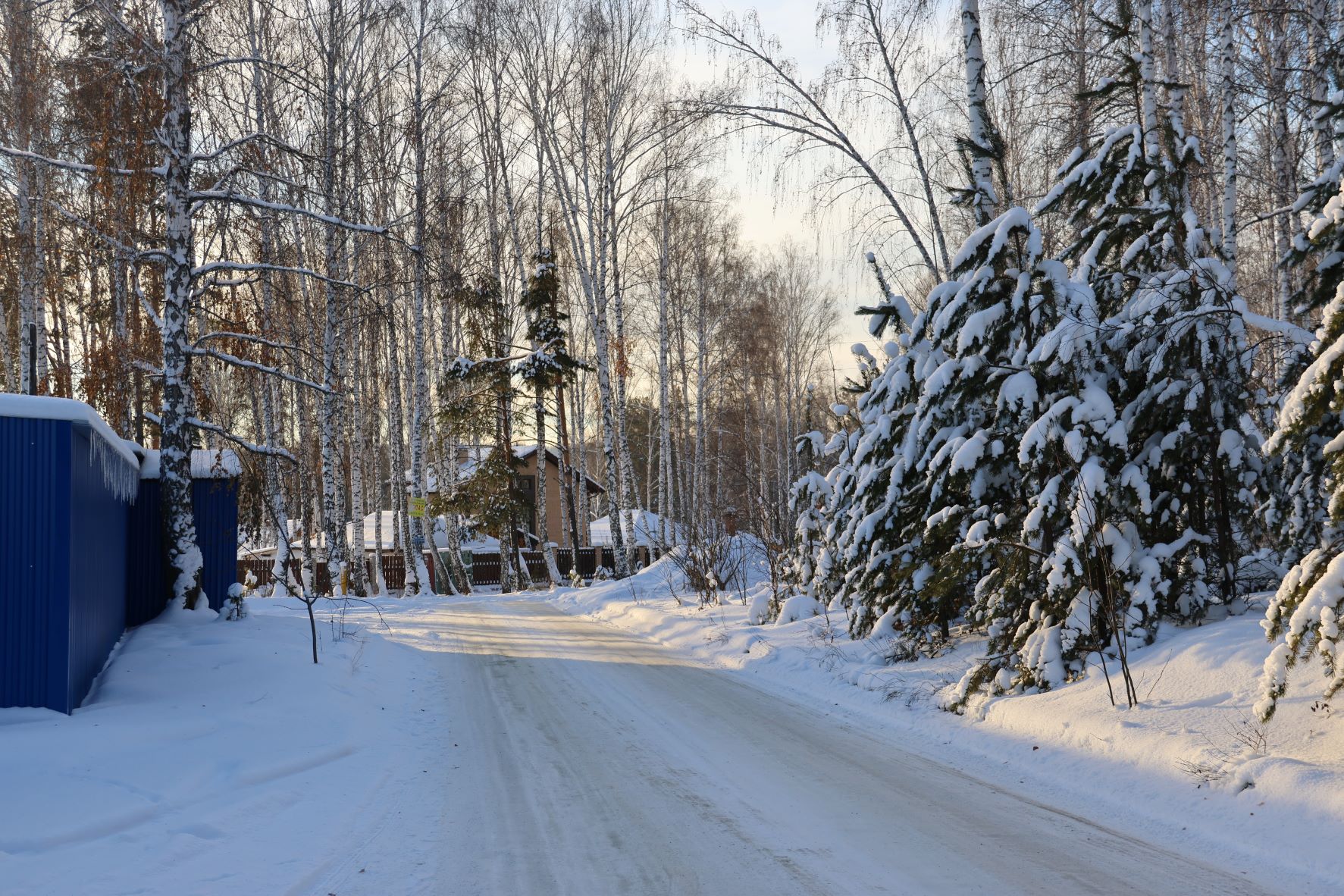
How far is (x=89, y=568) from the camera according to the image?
7.83 metres

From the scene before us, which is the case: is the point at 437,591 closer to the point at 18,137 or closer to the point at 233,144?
the point at 18,137

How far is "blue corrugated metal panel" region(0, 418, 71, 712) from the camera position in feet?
22.0

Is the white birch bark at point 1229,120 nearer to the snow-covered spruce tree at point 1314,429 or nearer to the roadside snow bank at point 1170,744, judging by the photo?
the snow-covered spruce tree at point 1314,429

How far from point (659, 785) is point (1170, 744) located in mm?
3264

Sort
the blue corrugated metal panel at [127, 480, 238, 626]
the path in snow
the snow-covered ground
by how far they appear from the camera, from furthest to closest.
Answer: the blue corrugated metal panel at [127, 480, 238, 626] < the snow-covered ground < the path in snow

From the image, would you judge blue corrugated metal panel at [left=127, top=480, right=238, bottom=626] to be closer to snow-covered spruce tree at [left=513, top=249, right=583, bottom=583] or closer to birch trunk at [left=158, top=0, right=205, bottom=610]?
birch trunk at [left=158, top=0, right=205, bottom=610]

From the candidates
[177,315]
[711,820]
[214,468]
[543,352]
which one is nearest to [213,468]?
[214,468]

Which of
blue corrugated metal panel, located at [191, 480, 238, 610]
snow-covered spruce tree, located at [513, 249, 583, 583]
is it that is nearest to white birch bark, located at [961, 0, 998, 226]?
blue corrugated metal panel, located at [191, 480, 238, 610]

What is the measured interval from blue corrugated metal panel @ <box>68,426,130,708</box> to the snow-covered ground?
292mm

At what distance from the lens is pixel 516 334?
31.1 meters

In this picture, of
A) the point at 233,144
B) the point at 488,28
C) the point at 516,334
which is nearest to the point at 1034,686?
the point at 233,144

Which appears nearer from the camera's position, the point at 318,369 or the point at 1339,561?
the point at 1339,561

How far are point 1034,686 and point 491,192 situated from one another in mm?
23980

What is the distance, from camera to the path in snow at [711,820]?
14.1ft
